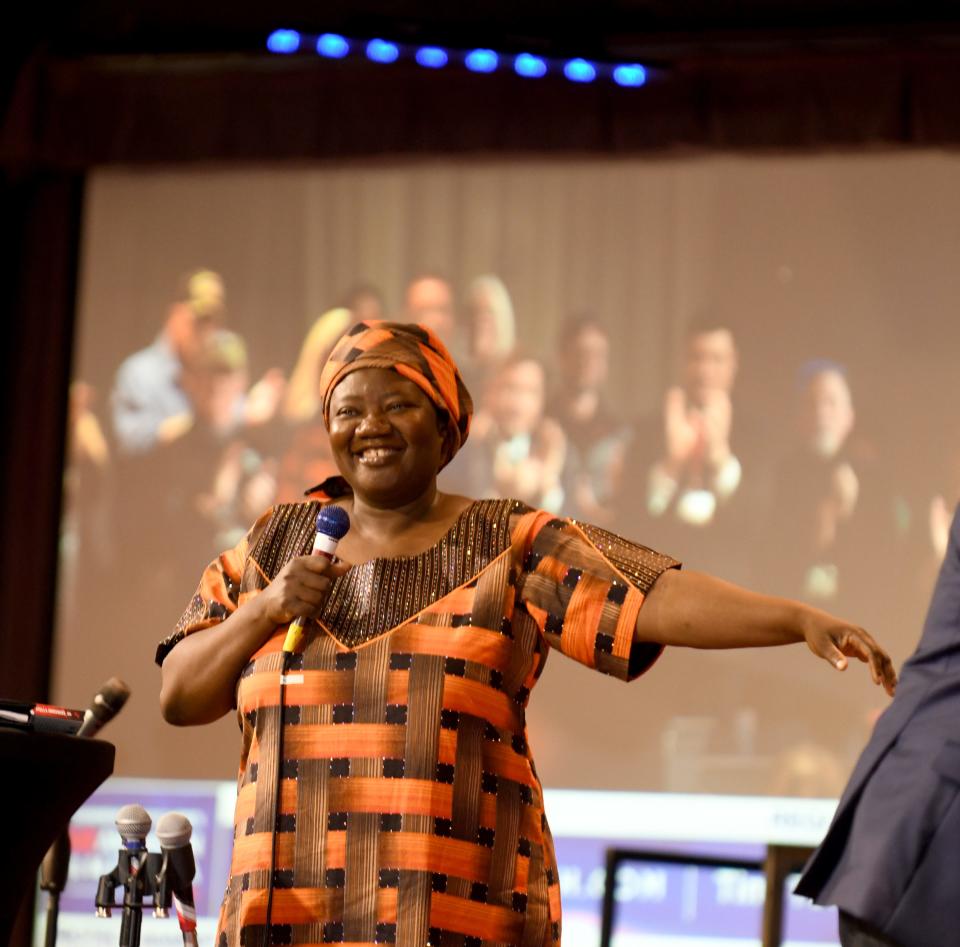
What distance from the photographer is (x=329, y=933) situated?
91.0 inches

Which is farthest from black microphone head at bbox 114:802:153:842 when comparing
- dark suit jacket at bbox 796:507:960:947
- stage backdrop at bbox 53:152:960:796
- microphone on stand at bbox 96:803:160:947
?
stage backdrop at bbox 53:152:960:796

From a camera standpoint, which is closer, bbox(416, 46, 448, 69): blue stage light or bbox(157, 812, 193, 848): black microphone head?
bbox(157, 812, 193, 848): black microphone head

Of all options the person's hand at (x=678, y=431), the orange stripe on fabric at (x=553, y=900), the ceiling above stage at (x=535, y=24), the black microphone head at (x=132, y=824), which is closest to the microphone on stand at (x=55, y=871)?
the black microphone head at (x=132, y=824)

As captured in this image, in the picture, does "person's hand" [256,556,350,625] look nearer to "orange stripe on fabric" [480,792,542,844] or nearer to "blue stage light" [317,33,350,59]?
"orange stripe on fabric" [480,792,542,844]

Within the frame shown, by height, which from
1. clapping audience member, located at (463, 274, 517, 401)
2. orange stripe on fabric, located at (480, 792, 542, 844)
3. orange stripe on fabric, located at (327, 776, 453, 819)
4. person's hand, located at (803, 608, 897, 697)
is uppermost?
clapping audience member, located at (463, 274, 517, 401)

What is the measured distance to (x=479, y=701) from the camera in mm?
2381

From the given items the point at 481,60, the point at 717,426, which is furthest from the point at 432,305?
the point at 717,426

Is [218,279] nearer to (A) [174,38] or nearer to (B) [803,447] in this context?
(A) [174,38]

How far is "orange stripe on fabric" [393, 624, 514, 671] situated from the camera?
2393 millimetres

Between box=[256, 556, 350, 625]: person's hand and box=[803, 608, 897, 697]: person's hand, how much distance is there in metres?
0.71

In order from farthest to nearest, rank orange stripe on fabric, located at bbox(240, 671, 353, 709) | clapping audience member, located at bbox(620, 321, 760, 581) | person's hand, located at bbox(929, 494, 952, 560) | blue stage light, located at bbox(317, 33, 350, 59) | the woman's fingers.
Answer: blue stage light, located at bbox(317, 33, 350, 59)
clapping audience member, located at bbox(620, 321, 760, 581)
person's hand, located at bbox(929, 494, 952, 560)
orange stripe on fabric, located at bbox(240, 671, 353, 709)
the woman's fingers

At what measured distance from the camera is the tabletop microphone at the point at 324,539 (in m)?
2.40

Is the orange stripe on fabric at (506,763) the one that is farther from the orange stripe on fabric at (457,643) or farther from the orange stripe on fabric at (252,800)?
the orange stripe on fabric at (252,800)

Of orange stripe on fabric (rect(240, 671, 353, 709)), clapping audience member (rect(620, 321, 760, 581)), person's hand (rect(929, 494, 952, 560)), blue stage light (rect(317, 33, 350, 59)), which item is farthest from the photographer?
blue stage light (rect(317, 33, 350, 59))
